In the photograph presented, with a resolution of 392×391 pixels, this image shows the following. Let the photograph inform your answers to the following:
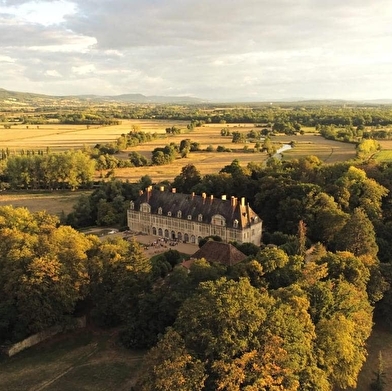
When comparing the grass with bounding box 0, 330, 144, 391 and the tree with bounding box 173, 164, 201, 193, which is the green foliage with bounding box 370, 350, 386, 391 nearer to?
the grass with bounding box 0, 330, 144, 391

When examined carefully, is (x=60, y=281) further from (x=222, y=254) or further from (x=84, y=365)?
(x=222, y=254)

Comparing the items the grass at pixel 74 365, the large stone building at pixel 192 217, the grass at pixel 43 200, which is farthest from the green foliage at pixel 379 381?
the grass at pixel 43 200

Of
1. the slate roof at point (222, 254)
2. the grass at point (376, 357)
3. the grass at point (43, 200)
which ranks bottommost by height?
the grass at point (376, 357)

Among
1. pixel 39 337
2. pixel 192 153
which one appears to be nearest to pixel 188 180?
pixel 39 337

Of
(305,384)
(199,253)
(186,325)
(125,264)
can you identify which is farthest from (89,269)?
(305,384)

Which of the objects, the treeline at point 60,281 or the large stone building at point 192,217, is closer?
the treeline at point 60,281

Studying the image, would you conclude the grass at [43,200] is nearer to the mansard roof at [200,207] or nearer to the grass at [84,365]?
the mansard roof at [200,207]
